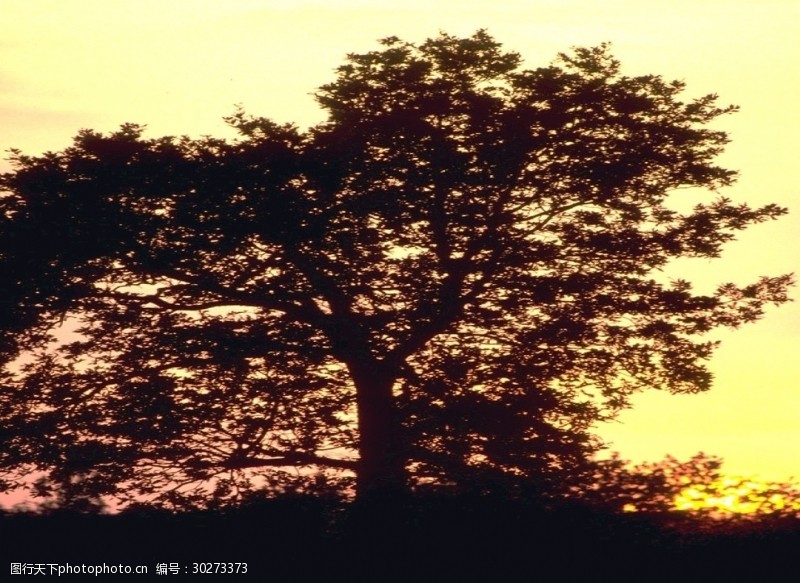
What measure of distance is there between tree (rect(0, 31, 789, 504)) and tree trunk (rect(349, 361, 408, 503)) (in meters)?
Answer: 0.05

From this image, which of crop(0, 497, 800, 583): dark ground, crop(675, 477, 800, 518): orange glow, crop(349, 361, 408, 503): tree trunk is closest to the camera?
crop(0, 497, 800, 583): dark ground

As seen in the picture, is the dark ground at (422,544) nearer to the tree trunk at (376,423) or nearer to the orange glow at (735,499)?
the orange glow at (735,499)

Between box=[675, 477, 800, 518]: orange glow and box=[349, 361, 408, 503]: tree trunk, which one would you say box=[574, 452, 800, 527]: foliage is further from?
box=[349, 361, 408, 503]: tree trunk

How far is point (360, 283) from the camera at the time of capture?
23.9 metres

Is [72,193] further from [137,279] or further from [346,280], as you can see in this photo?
[346,280]

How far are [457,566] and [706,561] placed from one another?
284 cm

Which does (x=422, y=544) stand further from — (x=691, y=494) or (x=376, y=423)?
(x=376, y=423)

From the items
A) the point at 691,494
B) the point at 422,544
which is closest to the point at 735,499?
the point at 691,494

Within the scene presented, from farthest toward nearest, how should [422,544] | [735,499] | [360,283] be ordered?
[360,283] < [735,499] < [422,544]

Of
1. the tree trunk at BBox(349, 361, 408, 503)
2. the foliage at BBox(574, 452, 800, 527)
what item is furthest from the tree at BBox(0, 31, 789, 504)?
the foliage at BBox(574, 452, 800, 527)

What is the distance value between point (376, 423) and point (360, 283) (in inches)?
119

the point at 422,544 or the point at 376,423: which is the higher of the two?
the point at 376,423

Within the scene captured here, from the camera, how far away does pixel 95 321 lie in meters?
24.9

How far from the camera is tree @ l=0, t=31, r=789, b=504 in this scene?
23.8 metres
